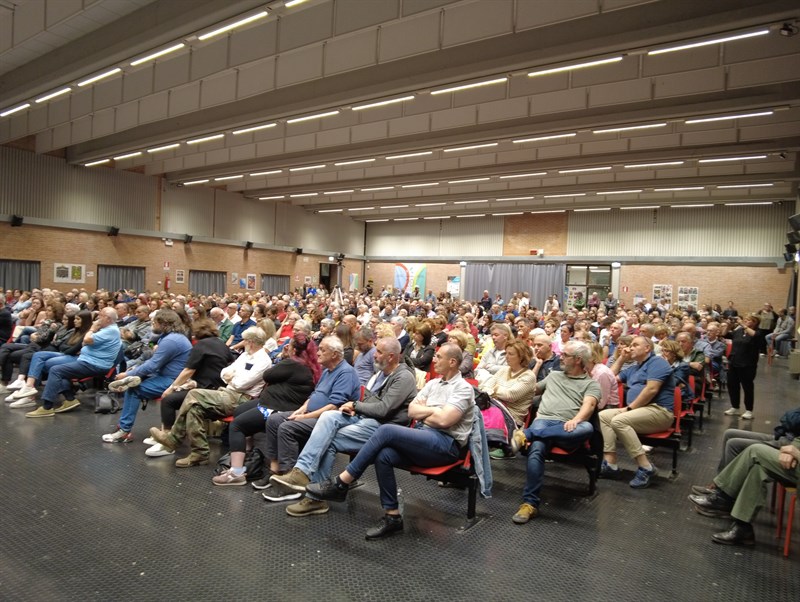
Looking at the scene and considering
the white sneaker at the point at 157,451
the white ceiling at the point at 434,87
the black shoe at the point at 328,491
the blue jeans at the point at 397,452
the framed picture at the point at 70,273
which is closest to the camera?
the blue jeans at the point at 397,452

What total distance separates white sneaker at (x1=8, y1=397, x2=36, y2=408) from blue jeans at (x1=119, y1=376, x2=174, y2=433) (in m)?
2.03

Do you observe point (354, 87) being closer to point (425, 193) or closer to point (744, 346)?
point (744, 346)

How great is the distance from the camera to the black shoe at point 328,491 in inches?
127

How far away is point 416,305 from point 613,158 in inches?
259

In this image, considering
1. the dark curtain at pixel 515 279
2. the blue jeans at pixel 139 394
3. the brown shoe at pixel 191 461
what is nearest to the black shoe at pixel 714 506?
the brown shoe at pixel 191 461

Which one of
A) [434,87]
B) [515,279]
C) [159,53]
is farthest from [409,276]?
[159,53]

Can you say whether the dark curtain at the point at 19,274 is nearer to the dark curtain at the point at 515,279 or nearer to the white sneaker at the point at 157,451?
the white sneaker at the point at 157,451

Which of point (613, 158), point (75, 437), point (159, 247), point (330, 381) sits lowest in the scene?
point (75, 437)

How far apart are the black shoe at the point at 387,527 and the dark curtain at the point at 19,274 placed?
654 inches

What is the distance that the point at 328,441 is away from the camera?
3484 millimetres

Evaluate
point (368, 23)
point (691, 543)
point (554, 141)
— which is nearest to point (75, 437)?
point (691, 543)

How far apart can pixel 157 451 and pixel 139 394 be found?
2.27 ft

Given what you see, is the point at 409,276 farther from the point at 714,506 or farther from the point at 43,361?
the point at 714,506

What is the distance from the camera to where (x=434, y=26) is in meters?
7.30
